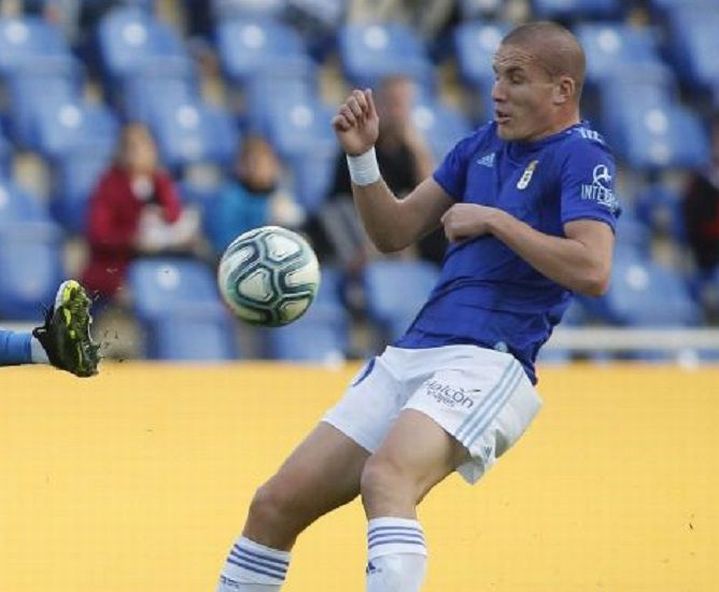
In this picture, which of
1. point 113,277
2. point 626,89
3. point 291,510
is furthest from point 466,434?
point 626,89

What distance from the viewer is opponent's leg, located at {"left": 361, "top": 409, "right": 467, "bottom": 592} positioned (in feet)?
15.5

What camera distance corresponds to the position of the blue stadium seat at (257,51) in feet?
44.3

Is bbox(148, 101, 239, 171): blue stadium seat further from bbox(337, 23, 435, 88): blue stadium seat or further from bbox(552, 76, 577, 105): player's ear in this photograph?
bbox(552, 76, 577, 105): player's ear

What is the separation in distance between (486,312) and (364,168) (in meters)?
0.56

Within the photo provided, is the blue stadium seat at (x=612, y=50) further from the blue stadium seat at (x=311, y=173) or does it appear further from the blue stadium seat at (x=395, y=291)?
the blue stadium seat at (x=395, y=291)

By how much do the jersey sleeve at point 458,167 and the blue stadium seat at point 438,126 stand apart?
7913 mm

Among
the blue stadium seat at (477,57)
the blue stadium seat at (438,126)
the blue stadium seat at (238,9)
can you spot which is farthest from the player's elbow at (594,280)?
the blue stadium seat at (477,57)

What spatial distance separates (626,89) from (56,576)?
9229 mm

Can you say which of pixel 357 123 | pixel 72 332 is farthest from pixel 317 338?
pixel 357 123

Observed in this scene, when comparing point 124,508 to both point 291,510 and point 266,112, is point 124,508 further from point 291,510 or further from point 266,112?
point 266,112

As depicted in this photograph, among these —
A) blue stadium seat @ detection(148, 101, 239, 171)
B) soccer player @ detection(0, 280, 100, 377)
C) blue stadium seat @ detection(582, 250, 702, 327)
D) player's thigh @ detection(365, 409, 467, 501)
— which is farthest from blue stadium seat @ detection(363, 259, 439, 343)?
player's thigh @ detection(365, 409, 467, 501)

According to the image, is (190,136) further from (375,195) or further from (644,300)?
(375,195)

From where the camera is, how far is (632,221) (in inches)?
552

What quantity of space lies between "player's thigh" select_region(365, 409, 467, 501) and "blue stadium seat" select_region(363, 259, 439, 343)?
287 inches
